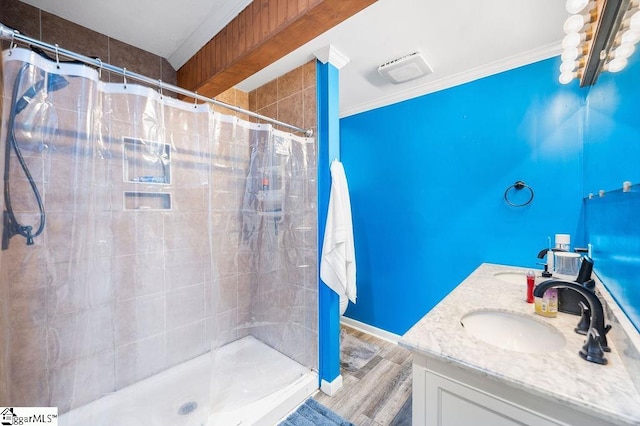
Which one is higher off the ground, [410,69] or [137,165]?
[410,69]

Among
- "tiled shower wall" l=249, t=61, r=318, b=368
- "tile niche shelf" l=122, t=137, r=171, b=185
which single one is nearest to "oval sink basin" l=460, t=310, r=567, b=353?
"tiled shower wall" l=249, t=61, r=318, b=368

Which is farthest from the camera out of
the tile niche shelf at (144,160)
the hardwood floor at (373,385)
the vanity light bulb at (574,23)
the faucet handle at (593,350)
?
the hardwood floor at (373,385)

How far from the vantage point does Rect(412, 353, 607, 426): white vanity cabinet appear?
621 millimetres

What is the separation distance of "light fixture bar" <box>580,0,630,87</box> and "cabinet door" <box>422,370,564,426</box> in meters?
1.44

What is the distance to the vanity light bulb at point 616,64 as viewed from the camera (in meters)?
0.92

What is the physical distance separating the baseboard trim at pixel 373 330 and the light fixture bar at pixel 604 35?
7.67 feet

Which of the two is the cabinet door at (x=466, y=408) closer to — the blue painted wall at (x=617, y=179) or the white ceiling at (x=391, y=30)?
the blue painted wall at (x=617, y=179)

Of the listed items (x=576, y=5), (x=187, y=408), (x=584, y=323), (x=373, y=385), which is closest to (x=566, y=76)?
(x=576, y=5)

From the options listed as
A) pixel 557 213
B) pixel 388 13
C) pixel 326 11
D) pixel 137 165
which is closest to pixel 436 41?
pixel 388 13

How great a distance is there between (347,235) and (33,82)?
167 cm

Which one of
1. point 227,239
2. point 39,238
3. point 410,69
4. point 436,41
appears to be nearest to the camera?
point 39,238

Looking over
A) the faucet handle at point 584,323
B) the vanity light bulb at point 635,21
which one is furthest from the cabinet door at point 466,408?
the vanity light bulb at point 635,21

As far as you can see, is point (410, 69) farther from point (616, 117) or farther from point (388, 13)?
point (616, 117)

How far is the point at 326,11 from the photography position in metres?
1.07
